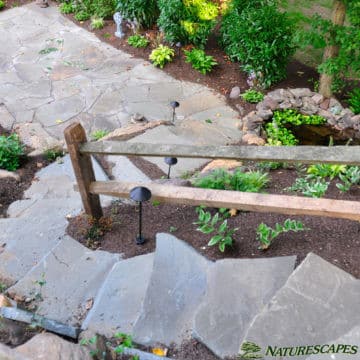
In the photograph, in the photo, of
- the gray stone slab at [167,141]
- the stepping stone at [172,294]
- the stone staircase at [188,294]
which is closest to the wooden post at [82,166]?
the stone staircase at [188,294]

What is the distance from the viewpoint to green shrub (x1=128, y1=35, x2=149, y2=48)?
7551 millimetres

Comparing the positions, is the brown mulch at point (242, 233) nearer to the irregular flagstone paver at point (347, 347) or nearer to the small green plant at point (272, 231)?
the small green plant at point (272, 231)

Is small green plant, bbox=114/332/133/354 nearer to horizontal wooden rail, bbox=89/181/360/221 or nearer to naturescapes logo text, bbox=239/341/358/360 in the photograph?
naturescapes logo text, bbox=239/341/358/360

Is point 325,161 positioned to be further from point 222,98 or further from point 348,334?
point 222,98

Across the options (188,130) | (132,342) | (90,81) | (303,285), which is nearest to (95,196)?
(132,342)

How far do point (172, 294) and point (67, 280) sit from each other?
0.91 meters

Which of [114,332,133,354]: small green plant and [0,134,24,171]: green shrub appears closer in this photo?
[114,332,133,354]: small green plant

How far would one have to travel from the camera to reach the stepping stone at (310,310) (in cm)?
187

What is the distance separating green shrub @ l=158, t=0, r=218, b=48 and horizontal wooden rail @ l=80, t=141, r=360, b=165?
184 inches

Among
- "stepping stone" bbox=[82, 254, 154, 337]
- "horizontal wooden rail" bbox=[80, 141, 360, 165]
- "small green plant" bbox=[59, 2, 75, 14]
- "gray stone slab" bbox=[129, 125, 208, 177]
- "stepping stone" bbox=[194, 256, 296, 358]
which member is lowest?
"gray stone slab" bbox=[129, 125, 208, 177]

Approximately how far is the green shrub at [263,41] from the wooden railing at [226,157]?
13.2 feet

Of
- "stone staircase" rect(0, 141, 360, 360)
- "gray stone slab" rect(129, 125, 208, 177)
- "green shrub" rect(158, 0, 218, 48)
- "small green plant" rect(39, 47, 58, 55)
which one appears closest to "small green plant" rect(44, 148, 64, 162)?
"gray stone slab" rect(129, 125, 208, 177)

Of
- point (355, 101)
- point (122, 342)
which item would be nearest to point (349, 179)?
point (122, 342)

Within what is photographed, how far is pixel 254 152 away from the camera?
2.30m
